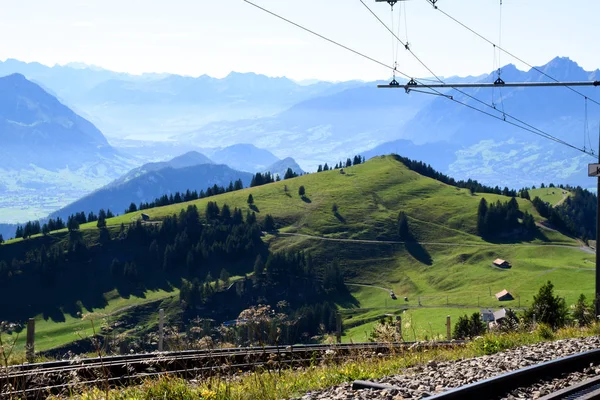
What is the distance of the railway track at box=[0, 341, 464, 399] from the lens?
11367 mm

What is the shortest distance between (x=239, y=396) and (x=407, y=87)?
19.2 metres

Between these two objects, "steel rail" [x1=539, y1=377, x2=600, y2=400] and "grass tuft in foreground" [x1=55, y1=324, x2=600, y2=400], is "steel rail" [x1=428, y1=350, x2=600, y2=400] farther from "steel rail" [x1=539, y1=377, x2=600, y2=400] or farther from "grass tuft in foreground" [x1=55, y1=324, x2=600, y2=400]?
"grass tuft in foreground" [x1=55, y1=324, x2=600, y2=400]

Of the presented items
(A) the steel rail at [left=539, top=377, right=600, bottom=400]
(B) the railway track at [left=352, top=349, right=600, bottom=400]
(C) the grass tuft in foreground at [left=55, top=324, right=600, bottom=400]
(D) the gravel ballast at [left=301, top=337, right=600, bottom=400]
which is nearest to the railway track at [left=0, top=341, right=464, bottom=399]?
(C) the grass tuft in foreground at [left=55, top=324, right=600, bottom=400]

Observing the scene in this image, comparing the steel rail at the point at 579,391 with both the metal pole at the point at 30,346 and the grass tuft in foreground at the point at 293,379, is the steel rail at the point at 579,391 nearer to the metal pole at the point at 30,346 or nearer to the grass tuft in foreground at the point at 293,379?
the grass tuft in foreground at the point at 293,379

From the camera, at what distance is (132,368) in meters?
13.6

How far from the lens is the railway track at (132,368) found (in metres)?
11.4

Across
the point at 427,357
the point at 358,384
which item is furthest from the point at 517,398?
the point at 427,357

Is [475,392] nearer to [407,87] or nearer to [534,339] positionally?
[534,339]

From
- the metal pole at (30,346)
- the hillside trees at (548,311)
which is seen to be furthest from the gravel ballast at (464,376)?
the hillside trees at (548,311)

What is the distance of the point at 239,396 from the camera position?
32.0ft

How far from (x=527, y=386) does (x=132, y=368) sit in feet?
24.2

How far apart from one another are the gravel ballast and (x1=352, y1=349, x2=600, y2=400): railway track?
0.05 m

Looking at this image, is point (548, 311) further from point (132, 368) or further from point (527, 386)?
point (132, 368)

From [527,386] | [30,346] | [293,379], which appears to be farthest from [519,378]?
[30,346]
